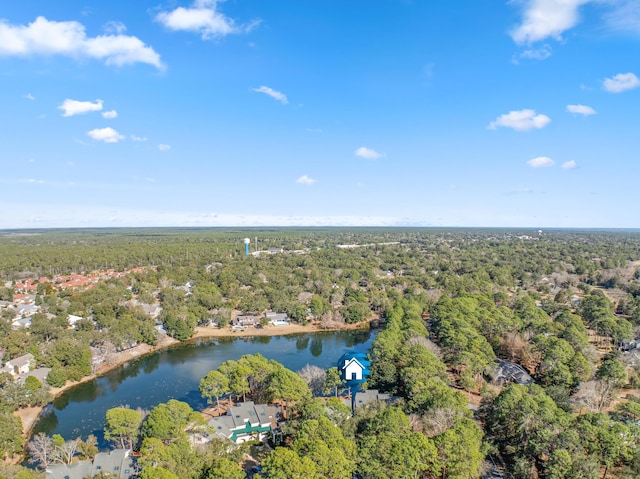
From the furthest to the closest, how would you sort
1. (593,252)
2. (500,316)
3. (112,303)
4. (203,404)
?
(593,252)
(112,303)
(500,316)
(203,404)

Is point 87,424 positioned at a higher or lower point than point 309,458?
lower

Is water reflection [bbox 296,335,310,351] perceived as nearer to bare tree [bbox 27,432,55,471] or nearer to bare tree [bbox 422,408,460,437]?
bare tree [bbox 422,408,460,437]

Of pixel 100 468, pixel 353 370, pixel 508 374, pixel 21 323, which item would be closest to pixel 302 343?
pixel 353 370

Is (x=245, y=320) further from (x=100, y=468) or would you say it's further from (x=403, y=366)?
(x=100, y=468)

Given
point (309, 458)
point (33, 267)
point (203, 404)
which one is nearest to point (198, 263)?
point (33, 267)

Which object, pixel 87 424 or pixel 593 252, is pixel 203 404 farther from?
pixel 593 252

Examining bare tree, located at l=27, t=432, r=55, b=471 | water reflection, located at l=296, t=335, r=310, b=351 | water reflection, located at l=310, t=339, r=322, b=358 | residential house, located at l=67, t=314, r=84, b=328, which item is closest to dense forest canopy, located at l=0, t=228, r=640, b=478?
residential house, located at l=67, t=314, r=84, b=328
